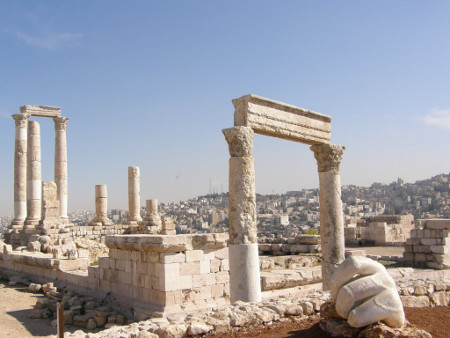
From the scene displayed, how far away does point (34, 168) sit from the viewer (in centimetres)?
2653

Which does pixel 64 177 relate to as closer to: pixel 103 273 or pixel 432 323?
pixel 103 273

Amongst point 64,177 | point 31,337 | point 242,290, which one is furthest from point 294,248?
point 64,177

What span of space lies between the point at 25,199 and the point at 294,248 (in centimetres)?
1714

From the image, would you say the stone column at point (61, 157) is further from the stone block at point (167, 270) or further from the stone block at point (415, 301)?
the stone block at point (415, 301)

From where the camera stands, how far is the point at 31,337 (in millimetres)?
9578

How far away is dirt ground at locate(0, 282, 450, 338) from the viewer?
19.9 feet

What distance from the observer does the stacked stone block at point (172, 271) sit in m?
9.96

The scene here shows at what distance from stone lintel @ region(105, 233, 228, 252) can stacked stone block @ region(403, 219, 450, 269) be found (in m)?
8.48

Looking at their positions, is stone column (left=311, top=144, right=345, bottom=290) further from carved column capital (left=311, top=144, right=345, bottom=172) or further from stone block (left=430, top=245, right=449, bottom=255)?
stone block (left=430, top=245, right=449, bottom=255)

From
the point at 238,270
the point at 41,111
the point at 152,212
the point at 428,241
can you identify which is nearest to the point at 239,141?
the point at 238,270

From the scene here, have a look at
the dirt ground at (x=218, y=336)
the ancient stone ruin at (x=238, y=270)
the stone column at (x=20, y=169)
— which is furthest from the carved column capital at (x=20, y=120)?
the dirt ground at (x=218, y=336)

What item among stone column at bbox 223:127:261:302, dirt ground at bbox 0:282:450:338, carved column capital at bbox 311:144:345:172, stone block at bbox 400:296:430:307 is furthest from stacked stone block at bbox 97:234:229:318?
stone block at bbox 400:296:430:307

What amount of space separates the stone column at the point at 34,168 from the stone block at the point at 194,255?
60.0ft

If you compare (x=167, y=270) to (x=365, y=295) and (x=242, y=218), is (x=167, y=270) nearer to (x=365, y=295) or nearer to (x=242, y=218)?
(x=242, y=218)
